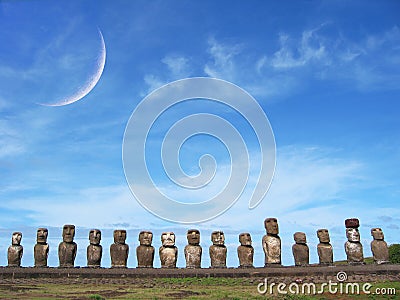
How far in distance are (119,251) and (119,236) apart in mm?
671

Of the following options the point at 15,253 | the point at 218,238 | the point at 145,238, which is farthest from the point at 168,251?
the point at 15,253

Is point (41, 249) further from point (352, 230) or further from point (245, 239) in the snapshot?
point (352, 230)

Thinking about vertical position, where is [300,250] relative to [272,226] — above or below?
below

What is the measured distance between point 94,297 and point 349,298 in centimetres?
667

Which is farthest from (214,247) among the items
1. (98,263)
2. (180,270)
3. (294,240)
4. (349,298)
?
(349,298)

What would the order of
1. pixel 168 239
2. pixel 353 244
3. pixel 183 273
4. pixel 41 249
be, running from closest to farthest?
pixel 183 273 → pixel 168 239 → pixel 41 249 → pixel 353 244

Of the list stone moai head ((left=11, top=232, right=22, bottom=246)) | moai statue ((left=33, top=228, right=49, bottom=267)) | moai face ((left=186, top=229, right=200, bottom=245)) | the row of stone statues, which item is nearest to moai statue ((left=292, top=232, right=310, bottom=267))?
the row of stone statues

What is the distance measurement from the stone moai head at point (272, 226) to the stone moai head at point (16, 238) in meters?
11.1

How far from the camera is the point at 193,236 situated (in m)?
20.8

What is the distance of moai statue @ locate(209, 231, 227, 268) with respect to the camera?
2045cm

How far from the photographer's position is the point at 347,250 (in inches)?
826

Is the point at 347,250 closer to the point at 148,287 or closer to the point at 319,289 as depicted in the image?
the point at 319,289

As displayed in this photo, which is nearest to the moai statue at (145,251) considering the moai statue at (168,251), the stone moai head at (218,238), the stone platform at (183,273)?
the moai statue at (168,251)

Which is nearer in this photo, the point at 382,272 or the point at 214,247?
the point at 382,272
